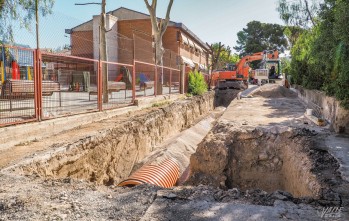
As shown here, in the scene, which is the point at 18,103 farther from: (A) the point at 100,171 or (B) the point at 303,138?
(B) the point at 303,138

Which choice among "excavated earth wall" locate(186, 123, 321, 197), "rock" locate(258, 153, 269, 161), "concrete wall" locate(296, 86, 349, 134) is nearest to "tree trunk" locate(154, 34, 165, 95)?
"concrete wall" locate(296, 86, 349, 134)

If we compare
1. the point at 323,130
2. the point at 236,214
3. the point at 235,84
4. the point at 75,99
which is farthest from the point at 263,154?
the point at 235,84

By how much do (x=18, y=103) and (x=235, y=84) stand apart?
18.7m

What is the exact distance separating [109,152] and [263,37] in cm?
6397

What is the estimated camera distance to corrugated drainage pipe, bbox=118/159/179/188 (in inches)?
195

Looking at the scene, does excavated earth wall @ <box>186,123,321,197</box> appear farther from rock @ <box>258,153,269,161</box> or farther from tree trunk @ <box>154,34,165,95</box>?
tree trunk @ <box>154,34,165,95</box>

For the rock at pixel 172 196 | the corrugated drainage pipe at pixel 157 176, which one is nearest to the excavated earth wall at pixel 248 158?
the corrugated drainage pipe at pixel 157 176

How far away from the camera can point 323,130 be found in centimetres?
733

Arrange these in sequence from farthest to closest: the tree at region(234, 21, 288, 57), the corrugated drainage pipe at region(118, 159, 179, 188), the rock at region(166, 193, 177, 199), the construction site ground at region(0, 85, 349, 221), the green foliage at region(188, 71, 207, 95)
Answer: the tree at region(234, 21, 288, 57) → the green foliage at region(188, 71, 207, 95) → the corrugated drainage pipe at region(118, 159, 179, 188) → the rock at region(166, 193, 177, 199) → the construction site ground at region(0, 85, 349, 221)

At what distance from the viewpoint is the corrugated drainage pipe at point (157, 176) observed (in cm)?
496

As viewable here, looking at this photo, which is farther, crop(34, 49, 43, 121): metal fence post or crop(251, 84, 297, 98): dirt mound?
crop(251, 84, 297, 98): dirt mound

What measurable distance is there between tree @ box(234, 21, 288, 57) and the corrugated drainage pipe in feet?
198

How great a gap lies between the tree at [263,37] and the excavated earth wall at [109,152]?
56073mm

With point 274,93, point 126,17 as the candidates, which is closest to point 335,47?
point 274,93
